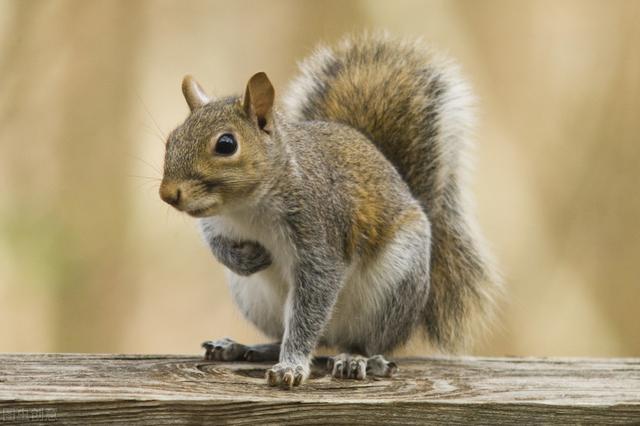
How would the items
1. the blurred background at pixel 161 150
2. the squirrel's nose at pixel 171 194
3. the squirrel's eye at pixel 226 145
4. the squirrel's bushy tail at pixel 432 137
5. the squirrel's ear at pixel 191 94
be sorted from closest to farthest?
1. the squirrel's nose at pixel 171 194
2. the squirrel's eye at pixel 226 145
3. the squirrel's ear at pixel 191 94
4. the squirrel's bushy tail at pixel 432 137
5. the blurred background at pixel 161 150

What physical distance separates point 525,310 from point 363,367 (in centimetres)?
162

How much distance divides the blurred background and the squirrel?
2.72 ft

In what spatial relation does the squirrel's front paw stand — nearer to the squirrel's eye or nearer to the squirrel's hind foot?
the squirrel's hind foot

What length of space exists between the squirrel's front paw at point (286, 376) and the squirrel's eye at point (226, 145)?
16.9 inches

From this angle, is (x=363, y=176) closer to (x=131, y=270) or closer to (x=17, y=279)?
(x=131, y=270)

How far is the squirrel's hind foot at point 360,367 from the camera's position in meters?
2.28

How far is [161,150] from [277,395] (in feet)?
5.92

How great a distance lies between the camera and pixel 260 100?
84.9 inches

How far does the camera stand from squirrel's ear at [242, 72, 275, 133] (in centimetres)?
212

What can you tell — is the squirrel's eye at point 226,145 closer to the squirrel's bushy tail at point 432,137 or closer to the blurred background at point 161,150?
the squirrel's bushy tail at point 432,137

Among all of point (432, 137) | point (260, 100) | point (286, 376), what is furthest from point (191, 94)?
point (432, 137)

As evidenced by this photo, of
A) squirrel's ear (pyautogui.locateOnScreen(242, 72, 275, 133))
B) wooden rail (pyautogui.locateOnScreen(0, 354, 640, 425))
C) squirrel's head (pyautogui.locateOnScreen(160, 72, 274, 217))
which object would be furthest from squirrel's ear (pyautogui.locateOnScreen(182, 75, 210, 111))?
wooden rail (pyautogui.locateOnScreen(0, 354, 640, 425))

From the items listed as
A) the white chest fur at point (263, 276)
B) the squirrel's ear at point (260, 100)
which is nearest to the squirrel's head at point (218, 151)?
the squirrel's ear at point (260, 100)

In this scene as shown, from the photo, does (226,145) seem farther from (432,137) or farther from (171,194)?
(432,137)
